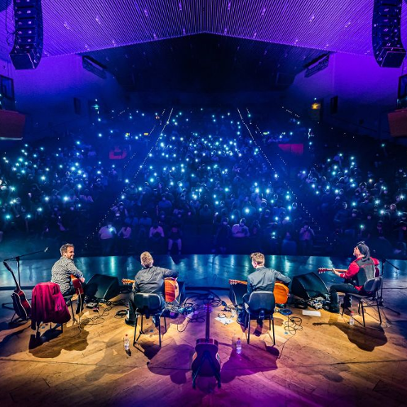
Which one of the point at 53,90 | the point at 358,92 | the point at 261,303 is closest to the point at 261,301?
the point at 261,303

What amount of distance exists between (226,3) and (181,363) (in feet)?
30.1

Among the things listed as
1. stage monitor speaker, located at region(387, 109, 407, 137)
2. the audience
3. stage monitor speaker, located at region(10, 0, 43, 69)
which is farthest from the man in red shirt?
stage monitor speaker, located at region(10, 0, 43, 69)

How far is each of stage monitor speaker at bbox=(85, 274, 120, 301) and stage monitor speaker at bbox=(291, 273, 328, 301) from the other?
3.40 m

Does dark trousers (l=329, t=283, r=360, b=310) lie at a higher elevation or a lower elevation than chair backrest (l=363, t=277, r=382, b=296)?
lower

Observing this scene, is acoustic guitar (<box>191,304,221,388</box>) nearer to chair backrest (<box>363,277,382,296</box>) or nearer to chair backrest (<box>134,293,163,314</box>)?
chair backrest (<box>134,293,163,314</box>)

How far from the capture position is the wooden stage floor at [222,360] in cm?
290

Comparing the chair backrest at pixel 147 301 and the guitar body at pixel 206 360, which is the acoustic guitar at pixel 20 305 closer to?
the chair backrest at pixel 147 301

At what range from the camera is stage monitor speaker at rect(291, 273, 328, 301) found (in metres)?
5.13

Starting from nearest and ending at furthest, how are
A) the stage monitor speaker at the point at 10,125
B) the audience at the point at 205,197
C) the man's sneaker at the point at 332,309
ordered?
the man's sneaker at the point at 332,309, the stage monitor speaker at the point at 10,125, the audience at the point at 205,197

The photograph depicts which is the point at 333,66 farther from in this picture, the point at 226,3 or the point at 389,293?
the point at 389,293

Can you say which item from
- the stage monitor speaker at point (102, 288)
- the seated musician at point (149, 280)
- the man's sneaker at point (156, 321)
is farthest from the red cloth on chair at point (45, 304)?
the stage monitor speaker at point (102, 288)

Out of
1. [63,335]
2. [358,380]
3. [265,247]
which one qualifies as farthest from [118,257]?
[358,380]

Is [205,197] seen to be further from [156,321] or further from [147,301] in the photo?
[147,301]

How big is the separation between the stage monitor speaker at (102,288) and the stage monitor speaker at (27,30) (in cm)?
538
